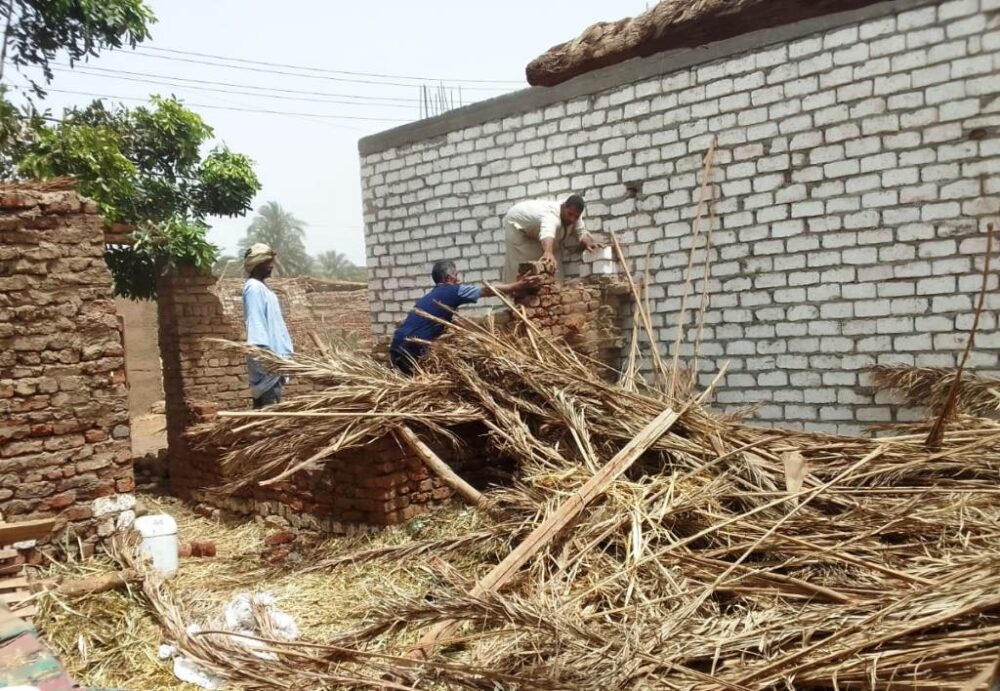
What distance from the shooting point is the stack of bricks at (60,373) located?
475 cm

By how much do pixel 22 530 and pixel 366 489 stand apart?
207 centimetres

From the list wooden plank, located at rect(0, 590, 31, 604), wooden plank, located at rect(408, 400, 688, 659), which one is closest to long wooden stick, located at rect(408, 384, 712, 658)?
wooden plank, located at rect(408, 400, 688, 659)

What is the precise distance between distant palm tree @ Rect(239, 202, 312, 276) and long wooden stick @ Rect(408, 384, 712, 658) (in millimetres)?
34217

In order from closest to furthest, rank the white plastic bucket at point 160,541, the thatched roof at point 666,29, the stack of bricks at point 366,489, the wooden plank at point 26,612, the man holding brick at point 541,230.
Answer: the wooden plank at point 26,612
the white plastic bucket at point 160,541
the stack of bricks at point 366,489
the thatched roof at point 666,29
the man holding brick at point 541,230

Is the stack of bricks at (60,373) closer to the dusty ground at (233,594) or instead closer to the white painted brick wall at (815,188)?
the dusty ground at (233,594)

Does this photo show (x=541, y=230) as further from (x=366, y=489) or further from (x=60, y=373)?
(x=60, y=373)

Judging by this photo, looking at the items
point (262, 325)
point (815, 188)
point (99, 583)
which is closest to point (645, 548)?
point (99, 583)

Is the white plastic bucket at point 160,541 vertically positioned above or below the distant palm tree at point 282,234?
below

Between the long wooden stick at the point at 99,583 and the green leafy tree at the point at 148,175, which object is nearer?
the long wooden stick at the point at 99,583

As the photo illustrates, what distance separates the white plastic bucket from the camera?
5125 mm

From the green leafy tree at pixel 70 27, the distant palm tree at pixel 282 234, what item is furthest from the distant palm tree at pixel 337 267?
the green leafy tree at pixel 70 27

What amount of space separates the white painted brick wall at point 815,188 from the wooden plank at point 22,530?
4664mm

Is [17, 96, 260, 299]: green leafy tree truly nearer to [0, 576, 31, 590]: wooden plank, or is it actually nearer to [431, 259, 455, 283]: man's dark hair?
[431, 259, 455, 283]: man's dark hair

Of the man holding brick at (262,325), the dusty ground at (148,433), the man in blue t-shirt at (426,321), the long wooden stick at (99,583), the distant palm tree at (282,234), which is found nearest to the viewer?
the long wooden stick at (99,583)
